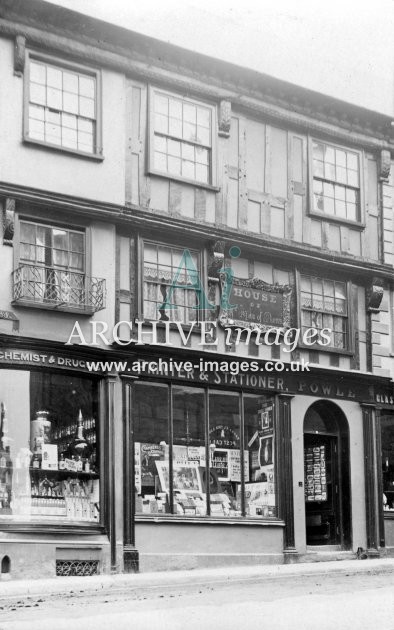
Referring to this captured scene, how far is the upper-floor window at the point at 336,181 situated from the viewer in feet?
75.6

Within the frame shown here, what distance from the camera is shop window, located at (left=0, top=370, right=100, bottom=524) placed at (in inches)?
722

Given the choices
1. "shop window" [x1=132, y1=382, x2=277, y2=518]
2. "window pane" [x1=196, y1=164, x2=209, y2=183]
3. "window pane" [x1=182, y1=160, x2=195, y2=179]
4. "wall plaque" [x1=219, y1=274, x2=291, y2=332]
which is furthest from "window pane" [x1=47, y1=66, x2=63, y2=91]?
"shop window" [x1=132, y1=382, x2=277, y2=518]

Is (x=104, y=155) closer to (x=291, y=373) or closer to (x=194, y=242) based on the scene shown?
(x=194, y=242)

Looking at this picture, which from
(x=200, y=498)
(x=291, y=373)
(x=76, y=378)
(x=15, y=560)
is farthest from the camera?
(x=291, y=373)

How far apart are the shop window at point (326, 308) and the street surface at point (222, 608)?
22.8 ft

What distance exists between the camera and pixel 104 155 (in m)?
20.0

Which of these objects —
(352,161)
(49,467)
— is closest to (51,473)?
(49,467)

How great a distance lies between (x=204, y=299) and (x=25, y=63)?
17.0 ft

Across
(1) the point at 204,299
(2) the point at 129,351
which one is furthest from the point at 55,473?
(1) the point at 204,299

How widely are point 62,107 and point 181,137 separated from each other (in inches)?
96.5

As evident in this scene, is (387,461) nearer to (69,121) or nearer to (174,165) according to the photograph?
(174,165)

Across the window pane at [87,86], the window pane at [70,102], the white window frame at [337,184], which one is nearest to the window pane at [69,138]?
the window pane at [70,102]

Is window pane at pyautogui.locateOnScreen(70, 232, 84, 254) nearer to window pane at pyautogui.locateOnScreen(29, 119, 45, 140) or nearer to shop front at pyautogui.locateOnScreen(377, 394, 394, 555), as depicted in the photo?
window pane at pyautogui.locateOnScreen(29, 119, 45, 140)

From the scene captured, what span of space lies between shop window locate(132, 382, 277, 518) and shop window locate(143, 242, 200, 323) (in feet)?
4.35
